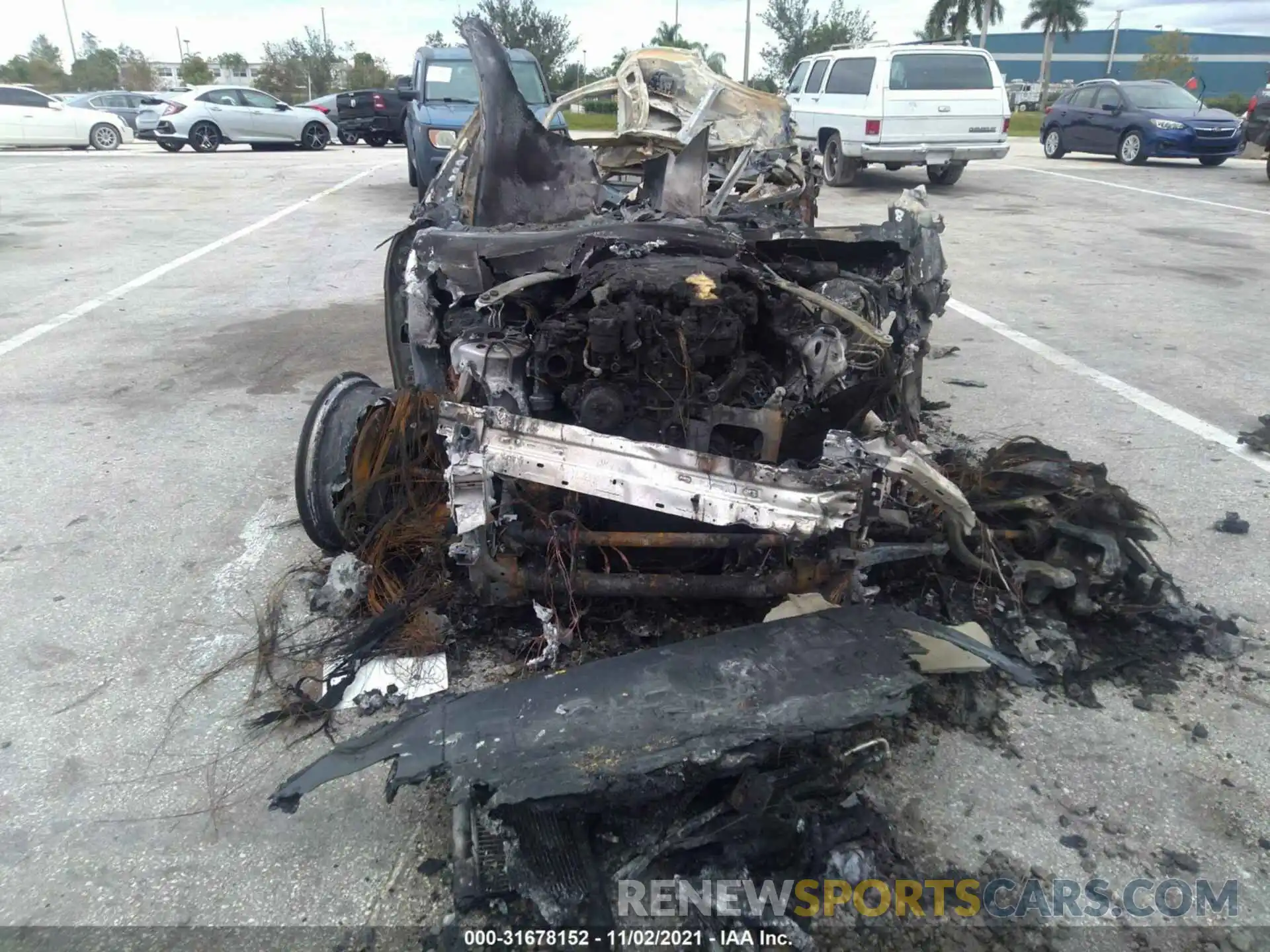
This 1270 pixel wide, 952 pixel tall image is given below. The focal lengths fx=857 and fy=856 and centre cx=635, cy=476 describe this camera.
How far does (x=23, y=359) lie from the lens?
582cm

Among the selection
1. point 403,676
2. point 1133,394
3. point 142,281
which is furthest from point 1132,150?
point 403,676

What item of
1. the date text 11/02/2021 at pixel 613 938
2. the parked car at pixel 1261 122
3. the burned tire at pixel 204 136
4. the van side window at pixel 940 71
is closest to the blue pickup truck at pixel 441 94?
the van side window at pixel 940 71

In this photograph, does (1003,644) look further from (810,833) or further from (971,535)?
(810,833)

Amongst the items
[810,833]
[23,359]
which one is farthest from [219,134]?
[810,833]

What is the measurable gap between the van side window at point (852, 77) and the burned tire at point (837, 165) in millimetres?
701

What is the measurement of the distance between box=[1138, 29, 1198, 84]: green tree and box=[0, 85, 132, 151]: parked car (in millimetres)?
42597

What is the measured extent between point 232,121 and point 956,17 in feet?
181

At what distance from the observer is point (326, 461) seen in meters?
3.17

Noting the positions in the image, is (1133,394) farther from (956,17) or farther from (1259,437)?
(956,17)

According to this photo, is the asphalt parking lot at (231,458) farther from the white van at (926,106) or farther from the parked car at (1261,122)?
the parked car at (1261,122)

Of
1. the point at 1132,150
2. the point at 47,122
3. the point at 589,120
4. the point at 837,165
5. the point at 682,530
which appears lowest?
the point at 682,530

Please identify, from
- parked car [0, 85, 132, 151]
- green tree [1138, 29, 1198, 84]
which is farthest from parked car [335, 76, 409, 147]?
green tree [1138, 29, 1198, 84]

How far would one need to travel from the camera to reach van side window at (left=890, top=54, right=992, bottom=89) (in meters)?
12.3

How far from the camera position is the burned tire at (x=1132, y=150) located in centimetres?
1680
